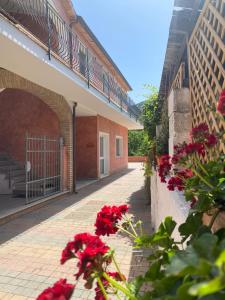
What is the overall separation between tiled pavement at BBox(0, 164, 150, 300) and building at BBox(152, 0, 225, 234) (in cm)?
173

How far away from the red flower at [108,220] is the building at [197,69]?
78 centimetres

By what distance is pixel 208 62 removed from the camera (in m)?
2.54

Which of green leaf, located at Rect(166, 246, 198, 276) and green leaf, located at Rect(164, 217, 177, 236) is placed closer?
green leaf, located at Rect(166, 246, 198, 276)

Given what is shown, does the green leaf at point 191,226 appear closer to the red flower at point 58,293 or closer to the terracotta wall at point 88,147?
the red flower at point 58,293

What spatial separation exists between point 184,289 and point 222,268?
0.11 m

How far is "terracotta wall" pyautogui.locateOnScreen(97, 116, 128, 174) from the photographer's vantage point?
15.7 m

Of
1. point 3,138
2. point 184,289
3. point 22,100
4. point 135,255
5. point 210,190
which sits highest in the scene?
point 22,100

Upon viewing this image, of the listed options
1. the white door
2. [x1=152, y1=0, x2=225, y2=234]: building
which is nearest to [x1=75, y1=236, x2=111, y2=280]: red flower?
[x1=152, y1=0, x2=225, y2=234]: building

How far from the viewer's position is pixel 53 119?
1141cm

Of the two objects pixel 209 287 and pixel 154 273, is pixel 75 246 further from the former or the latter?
pixel 209 287

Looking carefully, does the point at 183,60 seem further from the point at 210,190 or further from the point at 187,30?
the point at 210,190

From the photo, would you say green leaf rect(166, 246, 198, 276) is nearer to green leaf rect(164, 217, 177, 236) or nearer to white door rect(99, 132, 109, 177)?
green leaf rect(164, 217, 177, 236)

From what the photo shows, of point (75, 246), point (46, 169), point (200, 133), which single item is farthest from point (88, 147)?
point (75, 246)

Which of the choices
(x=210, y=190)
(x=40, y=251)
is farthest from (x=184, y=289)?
(x=40, y=251)
